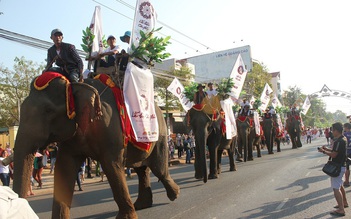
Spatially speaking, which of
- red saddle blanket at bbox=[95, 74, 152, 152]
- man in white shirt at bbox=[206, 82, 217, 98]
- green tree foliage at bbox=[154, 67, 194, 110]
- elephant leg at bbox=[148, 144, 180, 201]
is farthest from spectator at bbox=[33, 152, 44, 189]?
green tree foliage at bbox=[154, 67, 194, 110]

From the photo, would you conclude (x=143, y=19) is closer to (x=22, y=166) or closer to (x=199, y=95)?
(x=22, y=166)

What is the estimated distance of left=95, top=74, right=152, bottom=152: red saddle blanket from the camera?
5711 mm

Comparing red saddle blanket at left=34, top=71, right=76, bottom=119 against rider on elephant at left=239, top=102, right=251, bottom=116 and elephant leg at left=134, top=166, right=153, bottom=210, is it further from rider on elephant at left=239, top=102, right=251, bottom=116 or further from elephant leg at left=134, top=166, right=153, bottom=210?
rider on elephant at left=239, top=102, right=251, bottom=116

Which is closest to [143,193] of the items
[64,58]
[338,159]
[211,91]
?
[64,58]

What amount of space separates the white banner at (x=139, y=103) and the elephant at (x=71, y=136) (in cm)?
28

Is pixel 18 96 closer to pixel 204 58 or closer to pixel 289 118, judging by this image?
pixel 289 118

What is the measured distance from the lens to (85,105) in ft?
16.2

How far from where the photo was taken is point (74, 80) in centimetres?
546

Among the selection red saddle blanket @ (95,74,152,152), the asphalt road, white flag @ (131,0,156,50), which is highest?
white flag @ (131,0,156,50)

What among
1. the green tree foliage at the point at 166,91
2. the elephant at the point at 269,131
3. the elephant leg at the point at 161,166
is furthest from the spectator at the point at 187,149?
the elephant leg at the point at 161,166

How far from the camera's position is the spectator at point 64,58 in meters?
5.59

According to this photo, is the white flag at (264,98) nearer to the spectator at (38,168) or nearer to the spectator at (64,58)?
the spectator at (38,168)

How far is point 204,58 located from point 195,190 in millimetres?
48745

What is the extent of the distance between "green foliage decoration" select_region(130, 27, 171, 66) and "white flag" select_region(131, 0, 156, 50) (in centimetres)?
8
